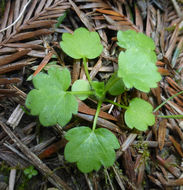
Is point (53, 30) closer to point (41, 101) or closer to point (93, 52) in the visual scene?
point (93, 52)

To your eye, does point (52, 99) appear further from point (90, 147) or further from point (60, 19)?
point (60, 19)

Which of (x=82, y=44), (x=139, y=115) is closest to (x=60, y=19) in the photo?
(x=82, y=44)

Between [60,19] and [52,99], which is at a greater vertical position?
[60,19]

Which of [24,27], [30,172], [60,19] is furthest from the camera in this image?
[60,19]

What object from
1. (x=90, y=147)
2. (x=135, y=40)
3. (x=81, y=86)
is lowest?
(x=90, y=147)

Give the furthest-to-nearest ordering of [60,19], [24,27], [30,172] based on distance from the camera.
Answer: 1. [60,19]
2. [24,27]
3. [30,172]

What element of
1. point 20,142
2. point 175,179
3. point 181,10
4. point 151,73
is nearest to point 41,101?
point 20,142

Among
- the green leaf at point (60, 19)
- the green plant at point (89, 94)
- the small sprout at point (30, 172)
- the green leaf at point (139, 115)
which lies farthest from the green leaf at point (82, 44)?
the small sprout at point (30, 172)

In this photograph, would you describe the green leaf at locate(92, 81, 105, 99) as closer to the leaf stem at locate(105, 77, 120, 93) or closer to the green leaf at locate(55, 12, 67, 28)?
the leaf stem at locate(105, 77, 120, 93)
